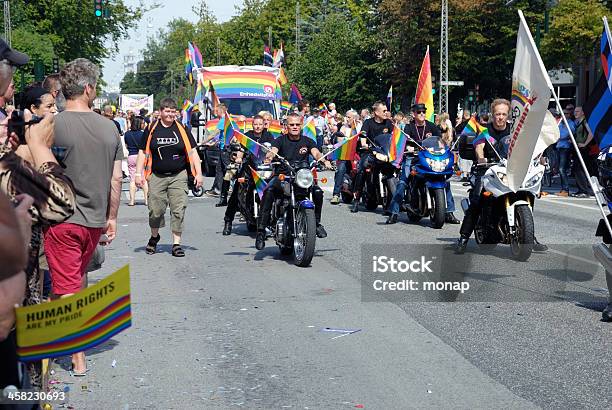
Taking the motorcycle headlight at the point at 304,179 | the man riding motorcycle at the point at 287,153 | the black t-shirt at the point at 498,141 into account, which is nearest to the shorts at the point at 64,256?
the motorcycle headlight at the point at 304,179

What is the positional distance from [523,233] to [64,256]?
6011mm

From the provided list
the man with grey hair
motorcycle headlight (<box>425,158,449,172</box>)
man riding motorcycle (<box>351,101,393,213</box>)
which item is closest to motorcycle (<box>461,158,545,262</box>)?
motorcycle headlight (<box>425,158,449,172</box>)

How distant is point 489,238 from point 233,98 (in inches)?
739

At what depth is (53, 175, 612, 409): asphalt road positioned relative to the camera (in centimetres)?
601

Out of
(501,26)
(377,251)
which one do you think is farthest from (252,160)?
(501,26)

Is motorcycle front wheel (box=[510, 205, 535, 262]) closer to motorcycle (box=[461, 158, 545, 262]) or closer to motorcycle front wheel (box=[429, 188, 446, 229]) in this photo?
motorcycle (box=[461, 158, 545, 262])

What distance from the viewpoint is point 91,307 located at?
3281 mm

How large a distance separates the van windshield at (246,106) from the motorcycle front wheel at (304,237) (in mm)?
18162

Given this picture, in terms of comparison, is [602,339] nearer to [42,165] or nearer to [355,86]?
[42,165]

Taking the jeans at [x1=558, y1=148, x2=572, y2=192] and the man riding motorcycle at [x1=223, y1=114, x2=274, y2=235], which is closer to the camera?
the man riding motorcycle at [x1=223, y1=114, x2=274, y2=235]

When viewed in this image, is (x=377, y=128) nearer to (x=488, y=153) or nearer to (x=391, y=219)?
(x=391, y=219)

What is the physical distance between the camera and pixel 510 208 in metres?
11.2

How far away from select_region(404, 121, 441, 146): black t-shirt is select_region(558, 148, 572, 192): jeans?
6.30 metres

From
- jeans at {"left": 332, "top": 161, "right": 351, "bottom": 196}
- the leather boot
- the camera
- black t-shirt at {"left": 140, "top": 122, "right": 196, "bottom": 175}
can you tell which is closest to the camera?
the camera
